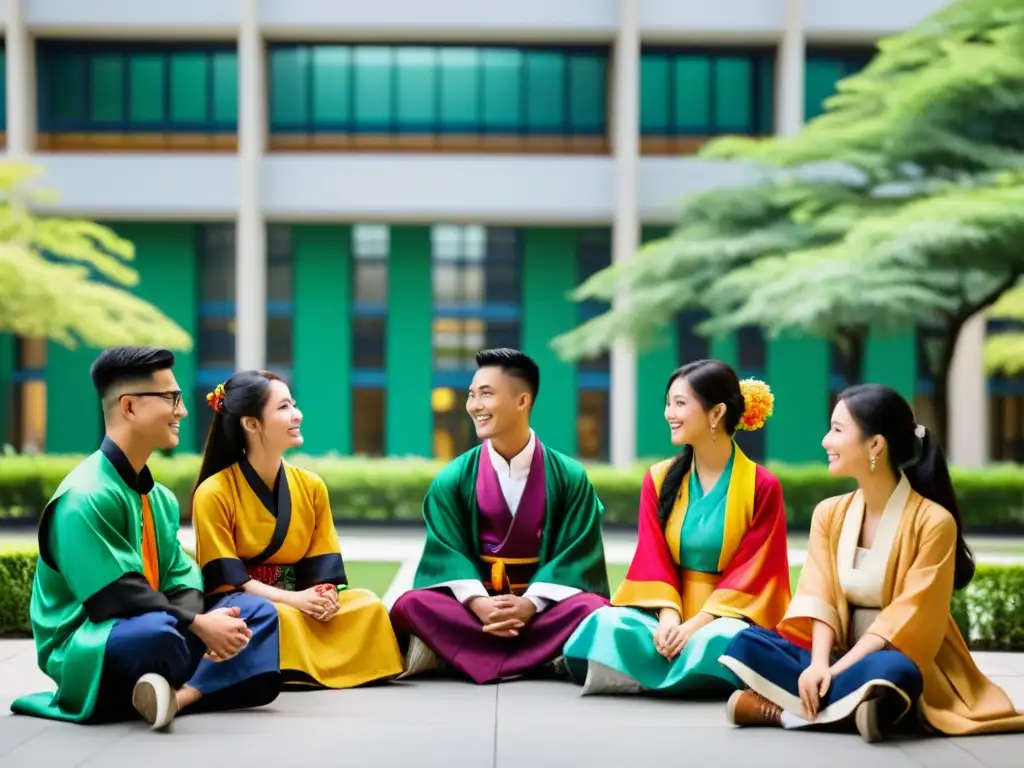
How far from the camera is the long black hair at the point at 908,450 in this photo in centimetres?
523

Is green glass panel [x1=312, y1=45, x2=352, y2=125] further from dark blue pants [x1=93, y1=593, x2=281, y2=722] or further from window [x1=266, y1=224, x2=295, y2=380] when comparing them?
dark blue pants [x1=93, y1=593, x2=281, y2=722]

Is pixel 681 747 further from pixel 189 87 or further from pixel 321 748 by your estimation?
pixel 189 87

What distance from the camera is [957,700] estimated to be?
17.1 ft

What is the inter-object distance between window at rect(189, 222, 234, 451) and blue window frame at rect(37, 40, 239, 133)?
7.65 feet

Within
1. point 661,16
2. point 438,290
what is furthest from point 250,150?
point 661,16

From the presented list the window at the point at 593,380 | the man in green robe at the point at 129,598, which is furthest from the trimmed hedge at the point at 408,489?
the man in green robe at the point at 129,598

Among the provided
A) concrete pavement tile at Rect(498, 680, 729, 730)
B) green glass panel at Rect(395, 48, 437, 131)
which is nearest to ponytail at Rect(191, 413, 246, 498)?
concrete pavement tile at Rect(498, 680, 729, 730)

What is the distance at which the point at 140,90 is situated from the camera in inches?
1040

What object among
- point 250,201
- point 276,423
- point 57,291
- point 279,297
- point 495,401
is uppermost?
point 250,201

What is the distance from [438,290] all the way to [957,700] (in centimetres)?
2211

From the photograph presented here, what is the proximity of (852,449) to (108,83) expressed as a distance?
24389 millimetres

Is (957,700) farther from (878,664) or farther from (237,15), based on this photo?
(237,15)

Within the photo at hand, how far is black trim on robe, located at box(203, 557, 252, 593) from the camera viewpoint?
5859mm

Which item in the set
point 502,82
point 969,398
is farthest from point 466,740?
point 502,82
